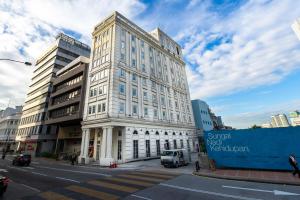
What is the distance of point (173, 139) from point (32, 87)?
59154 mm

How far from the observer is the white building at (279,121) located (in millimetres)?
179925

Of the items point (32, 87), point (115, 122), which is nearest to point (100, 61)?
point (115, 122)

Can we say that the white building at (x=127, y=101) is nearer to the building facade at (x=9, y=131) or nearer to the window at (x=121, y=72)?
the window at (x=121, y=72)

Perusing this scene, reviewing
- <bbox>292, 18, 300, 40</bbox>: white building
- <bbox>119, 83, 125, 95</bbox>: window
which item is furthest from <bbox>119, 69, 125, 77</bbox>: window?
<bbox>292, 18, 300, 40</bbox>: white building

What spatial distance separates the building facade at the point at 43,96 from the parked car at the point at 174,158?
39.2 m

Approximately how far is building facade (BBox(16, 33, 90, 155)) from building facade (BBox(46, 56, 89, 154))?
534 cm

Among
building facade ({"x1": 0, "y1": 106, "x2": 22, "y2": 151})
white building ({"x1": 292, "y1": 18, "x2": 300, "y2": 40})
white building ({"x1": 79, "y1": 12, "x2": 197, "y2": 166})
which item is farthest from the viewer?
A: building facade ({"x1": 0, "y1": 106, "x2": 22, "y2": 151})

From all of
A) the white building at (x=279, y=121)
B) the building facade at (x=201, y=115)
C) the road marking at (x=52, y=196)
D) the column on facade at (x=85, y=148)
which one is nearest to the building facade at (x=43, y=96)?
the column on facade at (x=85, y=148)

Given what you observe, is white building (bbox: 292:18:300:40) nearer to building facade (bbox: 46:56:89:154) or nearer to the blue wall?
the blue wall

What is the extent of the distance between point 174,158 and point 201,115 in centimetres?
4464

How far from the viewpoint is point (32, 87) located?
6144 centimetres

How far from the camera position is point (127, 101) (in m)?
29.2

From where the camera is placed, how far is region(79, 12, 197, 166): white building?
26812 millimetres

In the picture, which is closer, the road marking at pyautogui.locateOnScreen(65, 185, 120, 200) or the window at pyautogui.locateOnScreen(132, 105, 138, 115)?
the road marking at pyautogui.locateOnScreen(65, 185, 120, 200)
